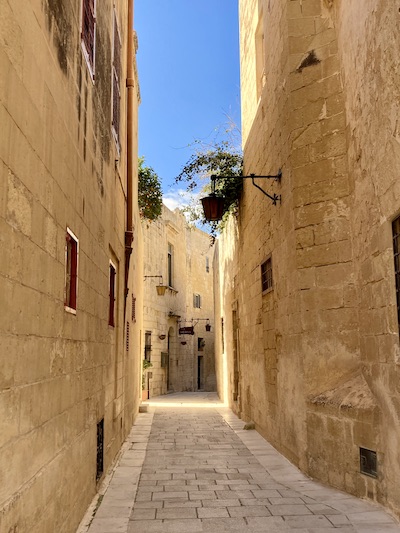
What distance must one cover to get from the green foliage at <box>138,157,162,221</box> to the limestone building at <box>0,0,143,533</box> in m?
9.63

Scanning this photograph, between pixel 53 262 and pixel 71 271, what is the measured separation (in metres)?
0.87

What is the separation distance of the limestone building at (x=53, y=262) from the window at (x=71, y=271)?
11mm

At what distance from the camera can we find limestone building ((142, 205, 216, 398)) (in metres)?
21.3

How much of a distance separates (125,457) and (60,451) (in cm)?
391

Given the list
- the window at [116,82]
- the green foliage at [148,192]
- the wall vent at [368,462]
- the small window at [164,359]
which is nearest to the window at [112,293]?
the window at [116,82]

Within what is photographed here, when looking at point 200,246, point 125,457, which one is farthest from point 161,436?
point 200,246

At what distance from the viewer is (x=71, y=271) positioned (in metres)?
4.29

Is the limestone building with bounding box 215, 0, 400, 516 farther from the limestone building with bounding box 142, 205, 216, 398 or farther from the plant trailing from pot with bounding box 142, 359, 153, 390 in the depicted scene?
the limestone building with bounding box 142, 205, 216, 398

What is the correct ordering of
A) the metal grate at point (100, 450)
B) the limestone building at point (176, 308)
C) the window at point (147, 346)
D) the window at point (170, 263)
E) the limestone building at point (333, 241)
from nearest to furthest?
the limestone building at point (333, 241)
the metal grate at point (100, 450)
the window at point (147, 346)
the limestone building at point (176, 308)
the window at point (170, 263)

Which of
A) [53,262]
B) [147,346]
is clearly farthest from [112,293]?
[147,346]

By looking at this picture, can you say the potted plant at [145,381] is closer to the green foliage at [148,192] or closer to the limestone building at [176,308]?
the limestone building at [176,308]

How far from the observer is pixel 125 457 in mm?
7277

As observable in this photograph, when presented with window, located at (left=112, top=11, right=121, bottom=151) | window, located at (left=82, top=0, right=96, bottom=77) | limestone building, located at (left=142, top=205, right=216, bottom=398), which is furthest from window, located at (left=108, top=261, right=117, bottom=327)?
limestone building, located at (left=142, top=205, right=216, bottom=398)

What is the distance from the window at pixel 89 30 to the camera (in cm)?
471
